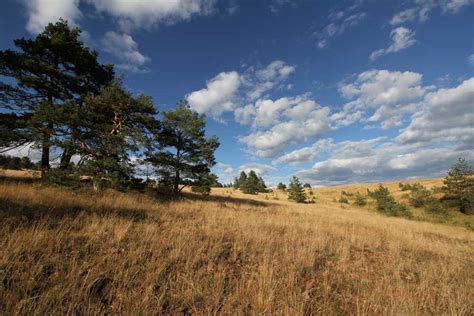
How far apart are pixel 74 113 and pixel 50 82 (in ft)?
17.9

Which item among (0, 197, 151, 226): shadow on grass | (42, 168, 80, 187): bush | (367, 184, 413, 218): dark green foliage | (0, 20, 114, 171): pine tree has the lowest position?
(367, 184, 413, 218): dark green foliage

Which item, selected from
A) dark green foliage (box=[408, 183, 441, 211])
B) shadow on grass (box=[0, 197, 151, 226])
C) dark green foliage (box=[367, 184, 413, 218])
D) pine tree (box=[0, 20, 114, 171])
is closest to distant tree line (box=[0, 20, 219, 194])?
pine tree (box=[0, 20, 114, 171])

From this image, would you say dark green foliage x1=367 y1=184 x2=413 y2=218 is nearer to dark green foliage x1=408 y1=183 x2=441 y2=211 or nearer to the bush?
dark green foliage x1=408 y1=183 x2=441 y2=211

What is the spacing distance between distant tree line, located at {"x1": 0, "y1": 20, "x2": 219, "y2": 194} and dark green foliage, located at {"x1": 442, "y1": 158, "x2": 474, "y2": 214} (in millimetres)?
37227

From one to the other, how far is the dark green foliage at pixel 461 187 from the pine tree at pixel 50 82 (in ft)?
137

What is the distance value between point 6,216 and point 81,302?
4.12 m

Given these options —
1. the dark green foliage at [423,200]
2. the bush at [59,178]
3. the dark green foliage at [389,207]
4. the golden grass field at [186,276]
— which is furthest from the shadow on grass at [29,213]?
the dark green foliage at [423,200]

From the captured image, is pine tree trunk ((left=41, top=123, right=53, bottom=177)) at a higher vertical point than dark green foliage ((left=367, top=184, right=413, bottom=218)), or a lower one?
higher

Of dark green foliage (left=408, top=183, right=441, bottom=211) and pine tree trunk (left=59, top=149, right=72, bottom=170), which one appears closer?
pine tree trunk (left=59, top=149, right=72, bottom=170)

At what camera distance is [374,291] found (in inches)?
146

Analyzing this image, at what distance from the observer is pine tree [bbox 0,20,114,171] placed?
1168 cm

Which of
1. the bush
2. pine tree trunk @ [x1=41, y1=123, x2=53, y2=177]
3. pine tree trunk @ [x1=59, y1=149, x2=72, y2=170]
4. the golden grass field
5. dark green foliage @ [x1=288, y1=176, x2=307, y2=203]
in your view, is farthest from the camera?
dark green foliage @ [x1=288, y1=176, x2=307, y2=203]

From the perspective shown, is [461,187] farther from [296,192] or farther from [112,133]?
[112,133]

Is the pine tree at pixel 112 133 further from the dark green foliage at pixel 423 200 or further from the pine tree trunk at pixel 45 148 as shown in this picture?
the dark green foliage at pixel 423 200
